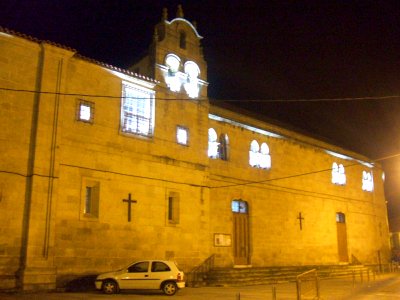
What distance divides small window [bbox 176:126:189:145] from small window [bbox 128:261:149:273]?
708 cm

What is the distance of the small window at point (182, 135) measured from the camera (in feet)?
75.8

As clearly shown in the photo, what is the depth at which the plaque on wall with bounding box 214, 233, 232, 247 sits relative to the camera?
79.0 ft

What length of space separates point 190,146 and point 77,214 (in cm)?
711

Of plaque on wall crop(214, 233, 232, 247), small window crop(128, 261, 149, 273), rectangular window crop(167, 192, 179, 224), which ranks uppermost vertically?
rectangular window crop(167, 192, 179, 224)

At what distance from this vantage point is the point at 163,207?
21.7m

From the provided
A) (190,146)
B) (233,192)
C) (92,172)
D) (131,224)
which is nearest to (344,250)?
(233,192)

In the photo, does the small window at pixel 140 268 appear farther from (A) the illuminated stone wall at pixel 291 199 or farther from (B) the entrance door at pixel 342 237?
(B) the entrance door at pixel 342 237

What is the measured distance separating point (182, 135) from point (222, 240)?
19.4 ft

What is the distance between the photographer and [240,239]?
25547 millimetres

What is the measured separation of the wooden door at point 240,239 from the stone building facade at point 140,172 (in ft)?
0.25

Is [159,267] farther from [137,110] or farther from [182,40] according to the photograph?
[182,40]

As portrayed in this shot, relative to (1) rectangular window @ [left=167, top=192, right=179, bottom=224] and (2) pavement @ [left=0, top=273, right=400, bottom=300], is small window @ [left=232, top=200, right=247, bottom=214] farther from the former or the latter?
(2) pavement @ [left=0, top=273, right=400, bottom=300]

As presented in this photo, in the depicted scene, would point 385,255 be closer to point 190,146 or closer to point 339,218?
point 339,218

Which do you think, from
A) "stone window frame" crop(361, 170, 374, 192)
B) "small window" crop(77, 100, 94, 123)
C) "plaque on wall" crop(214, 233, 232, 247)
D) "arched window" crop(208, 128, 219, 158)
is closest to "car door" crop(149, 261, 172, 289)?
"plaque on wall" crop(214, 233, 232, 247)
